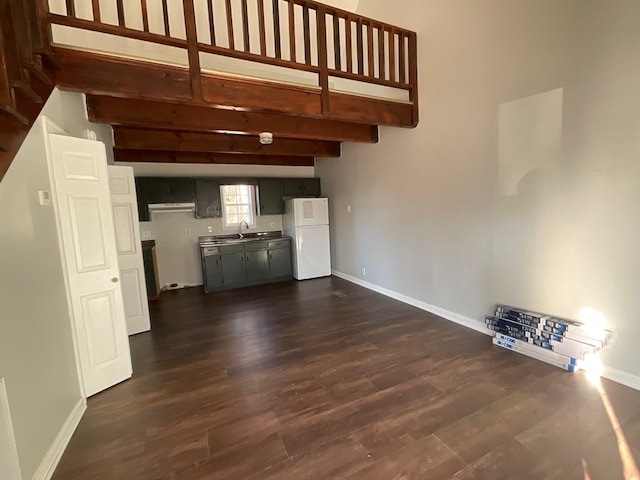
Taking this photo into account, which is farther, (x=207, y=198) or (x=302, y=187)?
(x=302, y=187)

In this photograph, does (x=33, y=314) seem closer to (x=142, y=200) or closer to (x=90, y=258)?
(x=90, y=258)

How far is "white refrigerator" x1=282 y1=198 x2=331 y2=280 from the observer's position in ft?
19.7

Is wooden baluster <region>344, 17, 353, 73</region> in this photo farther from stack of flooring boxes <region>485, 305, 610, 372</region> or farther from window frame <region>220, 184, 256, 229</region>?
window frame <region>220, 184, 256, 229</region>

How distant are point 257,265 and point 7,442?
15.0 ft

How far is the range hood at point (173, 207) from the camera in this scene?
5.40 m

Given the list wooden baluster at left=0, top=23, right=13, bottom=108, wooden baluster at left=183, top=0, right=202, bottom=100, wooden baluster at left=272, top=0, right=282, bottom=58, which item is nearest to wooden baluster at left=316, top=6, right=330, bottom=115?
wooden baluster at left=272, top=0, right=282, bottom=58

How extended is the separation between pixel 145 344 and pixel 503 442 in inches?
138

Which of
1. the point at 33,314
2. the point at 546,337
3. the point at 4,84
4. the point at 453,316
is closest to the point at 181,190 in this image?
the point at 33,314

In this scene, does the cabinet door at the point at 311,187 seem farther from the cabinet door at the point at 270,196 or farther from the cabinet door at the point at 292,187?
the cabinet door at the point at 270,196

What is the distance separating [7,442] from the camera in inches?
53.9

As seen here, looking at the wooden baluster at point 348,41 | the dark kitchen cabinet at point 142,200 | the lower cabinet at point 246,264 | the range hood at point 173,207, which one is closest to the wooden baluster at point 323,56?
the wooden baluster at point 348,41

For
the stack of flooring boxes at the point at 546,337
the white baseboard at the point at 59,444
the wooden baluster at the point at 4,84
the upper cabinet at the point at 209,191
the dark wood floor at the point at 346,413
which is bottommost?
the dark wood floor at the point at 346,413

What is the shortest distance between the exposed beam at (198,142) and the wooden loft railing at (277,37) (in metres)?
1.25

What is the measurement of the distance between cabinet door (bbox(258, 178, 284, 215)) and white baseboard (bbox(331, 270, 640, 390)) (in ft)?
5.80
